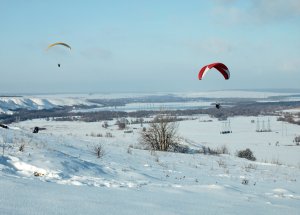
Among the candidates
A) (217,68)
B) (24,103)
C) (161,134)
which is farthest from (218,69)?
(24,103)

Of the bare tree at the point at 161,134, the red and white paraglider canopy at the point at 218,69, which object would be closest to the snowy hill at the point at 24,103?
the bare tree at the point at 161,134

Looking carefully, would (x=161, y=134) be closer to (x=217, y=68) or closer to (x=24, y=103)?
(x=217, y=68)

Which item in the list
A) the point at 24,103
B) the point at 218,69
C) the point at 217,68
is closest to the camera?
the point at 217,68

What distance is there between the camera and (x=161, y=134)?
89.5 feet

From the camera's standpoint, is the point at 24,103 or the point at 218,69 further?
the point at 24,103

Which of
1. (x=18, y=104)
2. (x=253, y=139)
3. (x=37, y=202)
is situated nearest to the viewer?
(x=37, y=202)

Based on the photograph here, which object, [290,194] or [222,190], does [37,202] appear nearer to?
[222,190]

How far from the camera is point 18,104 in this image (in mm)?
156125

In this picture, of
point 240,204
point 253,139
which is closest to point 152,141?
point 240,204

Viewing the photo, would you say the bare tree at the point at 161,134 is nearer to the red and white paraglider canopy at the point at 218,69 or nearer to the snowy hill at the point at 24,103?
the red and white paraglider canopy at the point at 218,69

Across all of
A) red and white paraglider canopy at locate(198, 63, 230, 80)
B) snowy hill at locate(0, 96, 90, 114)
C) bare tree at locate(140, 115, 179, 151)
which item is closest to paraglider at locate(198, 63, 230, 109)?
red and white paraglider canopy at locate(198, 63, 230, 80)

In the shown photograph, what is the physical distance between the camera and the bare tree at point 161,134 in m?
27.1

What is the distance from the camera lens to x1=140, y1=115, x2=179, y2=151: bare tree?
89.0 feet

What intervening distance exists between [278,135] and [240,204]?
7736 centimetres
